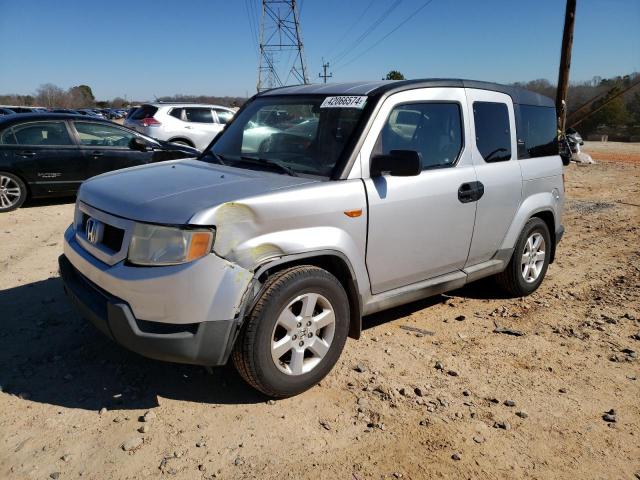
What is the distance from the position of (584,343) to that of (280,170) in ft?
8.94

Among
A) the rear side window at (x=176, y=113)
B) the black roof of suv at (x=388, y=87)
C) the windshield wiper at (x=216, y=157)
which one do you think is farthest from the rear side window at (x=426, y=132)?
the rear side window at (x=176, y=113)

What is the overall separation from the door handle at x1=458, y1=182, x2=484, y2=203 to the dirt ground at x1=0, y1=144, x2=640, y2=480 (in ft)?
3.60

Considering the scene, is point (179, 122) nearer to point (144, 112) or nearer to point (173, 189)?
point (144, 112)

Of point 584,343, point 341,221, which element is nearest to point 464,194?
point 341,221

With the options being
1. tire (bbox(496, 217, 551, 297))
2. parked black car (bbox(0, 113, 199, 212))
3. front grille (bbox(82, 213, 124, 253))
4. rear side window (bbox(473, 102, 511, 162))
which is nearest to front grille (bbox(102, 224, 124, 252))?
front grille (bbox(82, 213, 124, 253))

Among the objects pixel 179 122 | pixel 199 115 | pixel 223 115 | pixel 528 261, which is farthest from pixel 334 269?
pixel 223 115

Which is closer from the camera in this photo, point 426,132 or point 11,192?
point 426,132

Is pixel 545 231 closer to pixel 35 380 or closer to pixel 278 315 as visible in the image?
pixel 278 315

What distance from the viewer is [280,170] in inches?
135

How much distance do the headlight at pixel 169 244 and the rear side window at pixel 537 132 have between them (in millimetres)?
3112

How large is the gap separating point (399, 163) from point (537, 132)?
2.34 m

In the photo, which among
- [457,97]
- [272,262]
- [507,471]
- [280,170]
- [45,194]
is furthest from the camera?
[45,194]

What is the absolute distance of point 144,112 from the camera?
532 inches

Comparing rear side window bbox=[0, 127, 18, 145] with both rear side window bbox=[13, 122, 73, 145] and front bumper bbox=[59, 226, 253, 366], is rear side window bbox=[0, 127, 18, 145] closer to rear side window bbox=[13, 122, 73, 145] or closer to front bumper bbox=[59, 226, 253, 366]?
rear side window bbox=[13, 122, 73, 145]
